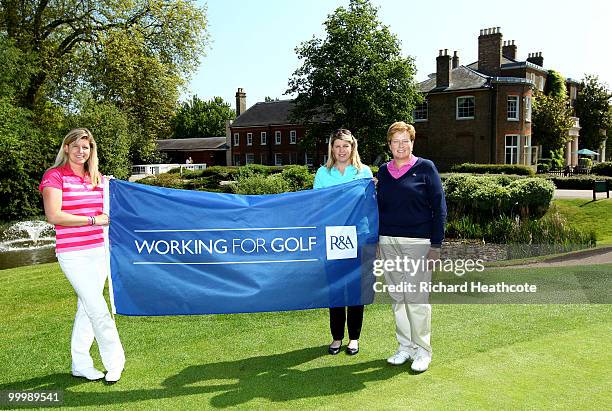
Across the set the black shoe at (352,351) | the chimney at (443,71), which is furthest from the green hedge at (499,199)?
the chimney at (443,71)

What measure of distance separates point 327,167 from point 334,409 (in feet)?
9.16

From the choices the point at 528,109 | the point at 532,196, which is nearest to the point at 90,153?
the point at 532,196

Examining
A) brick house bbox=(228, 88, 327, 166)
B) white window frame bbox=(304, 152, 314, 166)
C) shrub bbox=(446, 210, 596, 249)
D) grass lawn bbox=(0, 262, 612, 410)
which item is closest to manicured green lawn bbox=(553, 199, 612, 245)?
shrub bbox=(446, 210, 596, 249)

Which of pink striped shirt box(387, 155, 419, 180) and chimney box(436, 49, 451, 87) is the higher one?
chimney box(436, 49, 451, 87)

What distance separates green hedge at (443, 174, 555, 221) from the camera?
14422 mm

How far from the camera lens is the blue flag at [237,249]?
5793mm

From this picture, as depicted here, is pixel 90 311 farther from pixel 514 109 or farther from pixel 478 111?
pixel 514 109

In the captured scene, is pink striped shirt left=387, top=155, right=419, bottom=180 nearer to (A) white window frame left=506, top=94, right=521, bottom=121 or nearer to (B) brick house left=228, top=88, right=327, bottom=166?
(A) white window frame left=506, top=94, right=521, bottom=121

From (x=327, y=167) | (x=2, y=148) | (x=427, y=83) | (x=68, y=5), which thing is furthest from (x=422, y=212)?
(x=427, y=83)

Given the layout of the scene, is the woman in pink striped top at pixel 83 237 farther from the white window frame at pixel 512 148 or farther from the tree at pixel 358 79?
the white window frame at pixel 512 148

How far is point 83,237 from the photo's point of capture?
5.22 metres

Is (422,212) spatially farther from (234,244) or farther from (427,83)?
(427,83)

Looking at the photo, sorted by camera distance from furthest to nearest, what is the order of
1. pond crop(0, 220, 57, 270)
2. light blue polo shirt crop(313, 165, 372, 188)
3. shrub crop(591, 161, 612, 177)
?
shrub crop(591, 161, 612, 177)
pond crop(0, 220, 57, 270)
light blue polo shirt crop(313, 165, 372, 188)

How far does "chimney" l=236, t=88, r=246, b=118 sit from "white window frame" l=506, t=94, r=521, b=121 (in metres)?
41.3
